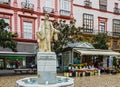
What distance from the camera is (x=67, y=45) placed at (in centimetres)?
2483

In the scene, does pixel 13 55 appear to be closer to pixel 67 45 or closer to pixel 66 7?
pixel 67 45

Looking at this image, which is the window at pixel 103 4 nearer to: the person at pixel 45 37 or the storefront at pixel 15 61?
the storefront at pixel 15 61

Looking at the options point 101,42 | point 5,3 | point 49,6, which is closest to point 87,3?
point 49,6

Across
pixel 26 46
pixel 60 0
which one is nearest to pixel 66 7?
pixel 60 0

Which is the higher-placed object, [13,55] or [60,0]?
[60,0]

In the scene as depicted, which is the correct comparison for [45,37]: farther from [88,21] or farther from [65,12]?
[88,21]

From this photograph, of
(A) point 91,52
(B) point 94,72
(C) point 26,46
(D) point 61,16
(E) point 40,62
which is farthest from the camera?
(D) point 61,16

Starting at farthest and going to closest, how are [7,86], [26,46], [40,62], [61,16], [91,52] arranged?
1. [61,16]
2. [26,46]
3. [91,52]
4. [7,86]
5. [40,62]

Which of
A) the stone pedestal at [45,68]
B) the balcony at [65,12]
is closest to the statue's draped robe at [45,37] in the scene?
the stone pedestal at [45,68]

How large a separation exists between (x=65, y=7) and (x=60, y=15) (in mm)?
1472

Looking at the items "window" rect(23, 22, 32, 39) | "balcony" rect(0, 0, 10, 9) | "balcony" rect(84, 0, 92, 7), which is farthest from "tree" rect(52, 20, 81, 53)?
"balcony" rect(84, 0, 92, 7)

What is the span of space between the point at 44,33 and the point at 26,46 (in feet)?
53.0

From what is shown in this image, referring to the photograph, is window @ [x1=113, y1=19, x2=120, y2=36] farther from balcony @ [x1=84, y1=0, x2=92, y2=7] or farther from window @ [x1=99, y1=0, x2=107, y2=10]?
balcony @ [x1=84, y1=0, x2=92, y2=7]

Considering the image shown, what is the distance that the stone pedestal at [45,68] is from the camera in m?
11.4
